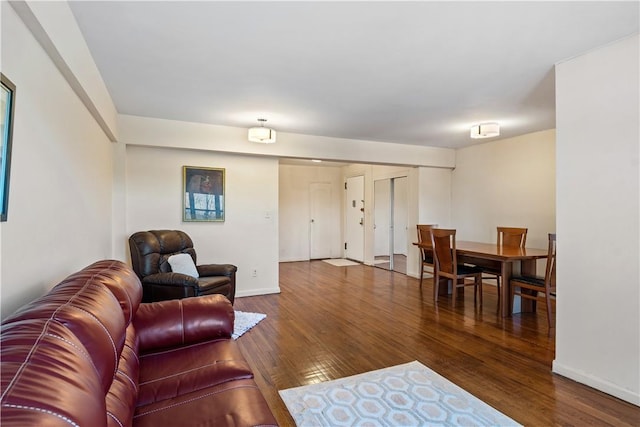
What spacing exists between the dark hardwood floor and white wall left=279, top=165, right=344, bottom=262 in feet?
9.89

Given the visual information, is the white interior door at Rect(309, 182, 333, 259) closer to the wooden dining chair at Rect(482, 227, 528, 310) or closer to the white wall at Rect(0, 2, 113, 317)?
the wooden dining chair at Rect(482, 227, 528, 310)

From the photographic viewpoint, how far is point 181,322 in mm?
1966

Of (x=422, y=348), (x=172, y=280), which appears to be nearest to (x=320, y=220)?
(x=172, y=280)

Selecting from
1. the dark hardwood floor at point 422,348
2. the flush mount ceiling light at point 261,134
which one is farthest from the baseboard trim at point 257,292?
the flush mount ceiling light at point 261,134

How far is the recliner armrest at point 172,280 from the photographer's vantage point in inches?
126

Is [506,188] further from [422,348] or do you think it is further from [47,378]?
[47,378]

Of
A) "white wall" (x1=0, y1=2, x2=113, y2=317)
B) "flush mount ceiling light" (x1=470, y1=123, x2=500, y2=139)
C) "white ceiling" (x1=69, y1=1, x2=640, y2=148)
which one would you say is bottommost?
"white wall" (x1=0, y1=2, x2=113, y2=317)

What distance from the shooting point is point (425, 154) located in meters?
5.82

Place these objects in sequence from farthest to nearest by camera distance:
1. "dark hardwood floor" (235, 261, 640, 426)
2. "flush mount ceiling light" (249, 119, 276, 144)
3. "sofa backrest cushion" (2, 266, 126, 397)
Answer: "flush mount ceiling light" (249, 119, 276, 144) < "dark hardwood floor" (235, 261, 640, 426) < "sofa backrest cushion" (2, 266, 126, 397)

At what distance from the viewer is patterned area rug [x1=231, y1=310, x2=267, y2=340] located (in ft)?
10.7

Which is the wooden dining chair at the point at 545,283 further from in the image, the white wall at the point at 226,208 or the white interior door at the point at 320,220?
the white interior door at the point at 320,220

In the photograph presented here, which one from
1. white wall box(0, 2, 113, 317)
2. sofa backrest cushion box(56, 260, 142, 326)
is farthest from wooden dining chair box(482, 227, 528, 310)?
white wall box(0, 2, 113, 317)

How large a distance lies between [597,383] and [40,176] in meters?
3.49

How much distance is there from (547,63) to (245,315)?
3644 mm
